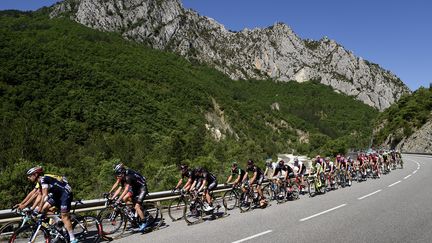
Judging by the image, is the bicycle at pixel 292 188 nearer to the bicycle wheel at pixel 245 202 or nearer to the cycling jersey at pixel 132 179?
the bicycle wheel at pixel 245 202

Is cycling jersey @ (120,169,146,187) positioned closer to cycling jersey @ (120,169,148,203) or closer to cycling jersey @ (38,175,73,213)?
cycling jersey @ (120,169,148,203)

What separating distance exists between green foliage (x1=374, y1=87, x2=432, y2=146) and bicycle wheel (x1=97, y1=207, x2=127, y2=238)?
8105 cm

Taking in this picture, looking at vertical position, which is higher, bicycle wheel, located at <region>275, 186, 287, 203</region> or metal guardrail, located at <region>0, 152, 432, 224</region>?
metal guardrail, located at <region>0, 152, 432, 224</region>

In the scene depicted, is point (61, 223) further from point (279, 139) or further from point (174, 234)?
point (279, 139)

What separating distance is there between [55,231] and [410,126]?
284ft

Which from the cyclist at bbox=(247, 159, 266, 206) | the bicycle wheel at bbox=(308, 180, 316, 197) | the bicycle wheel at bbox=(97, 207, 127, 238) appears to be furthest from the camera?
the bicycle wheel at bbox=(308, 180, 316, 197)

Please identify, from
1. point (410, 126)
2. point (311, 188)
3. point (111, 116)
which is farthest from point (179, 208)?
point (410, 126)

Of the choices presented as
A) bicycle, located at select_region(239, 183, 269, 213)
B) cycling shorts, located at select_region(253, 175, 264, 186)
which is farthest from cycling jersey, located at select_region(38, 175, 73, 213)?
cycling shorts, located at select_region(253, 175, 264, 186)

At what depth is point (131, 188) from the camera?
10633 mm

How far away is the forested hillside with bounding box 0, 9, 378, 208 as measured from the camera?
40500mm

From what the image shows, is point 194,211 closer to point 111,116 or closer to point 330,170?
point 330,170

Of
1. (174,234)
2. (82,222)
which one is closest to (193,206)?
(174,234)

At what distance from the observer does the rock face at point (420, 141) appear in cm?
6912

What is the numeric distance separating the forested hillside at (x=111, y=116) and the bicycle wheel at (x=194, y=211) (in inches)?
550
